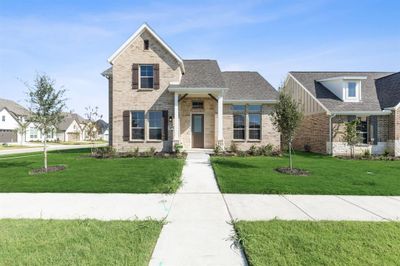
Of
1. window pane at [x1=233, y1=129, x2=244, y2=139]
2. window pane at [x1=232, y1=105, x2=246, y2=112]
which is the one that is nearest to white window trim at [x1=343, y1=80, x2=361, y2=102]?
window pane at [x1=232, y1=105, x2=246, y2=112]

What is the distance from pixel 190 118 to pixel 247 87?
489cm

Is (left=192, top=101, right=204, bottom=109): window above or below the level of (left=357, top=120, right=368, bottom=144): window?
above

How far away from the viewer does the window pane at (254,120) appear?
17.6 m

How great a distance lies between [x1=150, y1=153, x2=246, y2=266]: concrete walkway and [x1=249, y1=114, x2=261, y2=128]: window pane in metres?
10.6

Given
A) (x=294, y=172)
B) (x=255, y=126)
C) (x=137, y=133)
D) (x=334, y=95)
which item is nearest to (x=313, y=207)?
(x=294, y=172)

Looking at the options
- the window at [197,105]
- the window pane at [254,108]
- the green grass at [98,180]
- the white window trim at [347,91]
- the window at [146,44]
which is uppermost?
the window at [146,44]

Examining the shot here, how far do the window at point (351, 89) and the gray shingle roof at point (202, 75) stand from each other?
9966 mm

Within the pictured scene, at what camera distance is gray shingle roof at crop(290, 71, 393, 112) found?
60.4 ft

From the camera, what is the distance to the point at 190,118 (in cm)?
1775

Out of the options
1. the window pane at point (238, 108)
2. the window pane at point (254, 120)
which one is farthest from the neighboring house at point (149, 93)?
the window pane at point (254, 120)

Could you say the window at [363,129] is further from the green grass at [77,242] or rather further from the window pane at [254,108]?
the green grass at [77,242]

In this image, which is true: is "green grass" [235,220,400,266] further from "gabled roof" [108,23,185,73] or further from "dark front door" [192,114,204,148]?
"gabled roof" [108,23,185,73]

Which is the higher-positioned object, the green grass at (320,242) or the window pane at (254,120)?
the window pane at (254,120)

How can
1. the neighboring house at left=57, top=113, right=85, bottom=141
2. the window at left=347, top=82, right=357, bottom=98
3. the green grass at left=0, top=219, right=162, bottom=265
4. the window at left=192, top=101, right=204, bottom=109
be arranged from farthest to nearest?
the neighboring house at left=57, top=113, right=85, bottom=141 < the window at left=347, top=82, right=357, bottom=98 < the window at left=192, top=101, right=204, bottom=109 < the green grass at left=0, top=219, right=162, bottom=265
